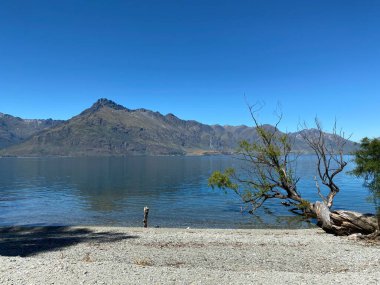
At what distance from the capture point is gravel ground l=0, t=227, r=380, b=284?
603 inches

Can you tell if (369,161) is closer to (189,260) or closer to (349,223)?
(349,223)

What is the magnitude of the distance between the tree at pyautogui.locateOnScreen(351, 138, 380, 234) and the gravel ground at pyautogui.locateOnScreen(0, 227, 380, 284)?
5.11 metres

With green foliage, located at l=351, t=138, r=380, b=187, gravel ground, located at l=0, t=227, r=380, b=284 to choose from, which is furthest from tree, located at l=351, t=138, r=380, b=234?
gravel ground, located at l=0, t=227, r=380, b=284

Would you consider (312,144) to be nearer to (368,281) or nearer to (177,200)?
(368,281)

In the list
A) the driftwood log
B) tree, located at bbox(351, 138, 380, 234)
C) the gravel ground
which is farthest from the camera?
tree, located at bbox(351, 138, 380, 234)

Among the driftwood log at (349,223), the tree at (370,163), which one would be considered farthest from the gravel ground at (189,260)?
the tree at (370,163)

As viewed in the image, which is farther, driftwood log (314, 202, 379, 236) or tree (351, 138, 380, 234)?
tree (351, 138, 380, 234)

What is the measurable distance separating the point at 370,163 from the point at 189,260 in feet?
58.9

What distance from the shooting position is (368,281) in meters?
15.6

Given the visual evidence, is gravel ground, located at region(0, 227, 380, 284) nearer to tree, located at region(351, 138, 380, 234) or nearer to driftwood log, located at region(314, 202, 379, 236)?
driftwood log, located at region(314, 202, 379, 236)

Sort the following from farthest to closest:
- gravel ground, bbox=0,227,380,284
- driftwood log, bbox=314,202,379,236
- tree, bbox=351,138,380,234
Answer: tree, bbox=351,138,380,234, driftwood log, bbox=314,202,379,236, gravel ground, bbox=0,227,380,284

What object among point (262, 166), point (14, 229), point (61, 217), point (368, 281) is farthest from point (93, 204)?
point (368, 281)

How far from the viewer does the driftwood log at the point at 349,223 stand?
28.5 metres

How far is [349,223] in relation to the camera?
2972cm
